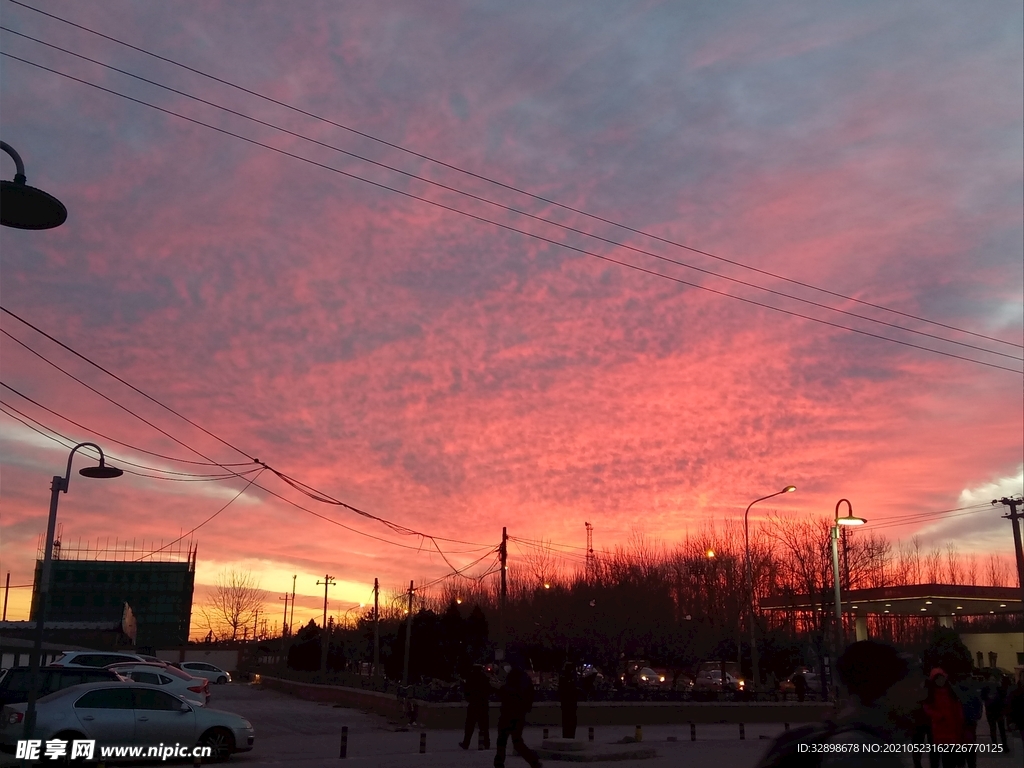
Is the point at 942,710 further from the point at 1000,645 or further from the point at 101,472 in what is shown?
the point at 1000,645

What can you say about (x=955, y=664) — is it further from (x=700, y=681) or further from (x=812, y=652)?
(x=812, y=652)

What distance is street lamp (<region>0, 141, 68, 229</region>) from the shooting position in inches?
402

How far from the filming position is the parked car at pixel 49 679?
2106cm

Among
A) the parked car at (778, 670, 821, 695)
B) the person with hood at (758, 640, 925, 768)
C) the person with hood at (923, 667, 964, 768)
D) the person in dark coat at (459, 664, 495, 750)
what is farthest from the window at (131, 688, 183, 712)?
the parked car at (778, 670, 821, 695)

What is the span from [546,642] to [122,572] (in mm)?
90401

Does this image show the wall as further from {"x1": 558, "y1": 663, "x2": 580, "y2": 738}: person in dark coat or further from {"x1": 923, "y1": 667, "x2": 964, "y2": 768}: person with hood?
{"x1": 923, "y1": 667, "x2": 964, "y2": 768}: person with hood

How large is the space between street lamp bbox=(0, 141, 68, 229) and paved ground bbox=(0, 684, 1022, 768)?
973cm

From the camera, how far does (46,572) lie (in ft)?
59.9

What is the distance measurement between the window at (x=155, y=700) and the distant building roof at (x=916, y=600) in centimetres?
4347

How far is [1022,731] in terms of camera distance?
14578 millimetres

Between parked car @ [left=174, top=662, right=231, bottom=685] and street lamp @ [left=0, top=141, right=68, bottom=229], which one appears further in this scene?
parked car @ [left=174, top=662, right=231, bottom=685]

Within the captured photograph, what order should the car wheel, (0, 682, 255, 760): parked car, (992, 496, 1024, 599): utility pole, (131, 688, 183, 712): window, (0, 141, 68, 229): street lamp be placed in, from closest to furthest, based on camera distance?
(0, 141, 68, 229): street lamp, (0, 682, 255, 760): parked car, (131, 688, 183, 712): window, the car wheel, (992, 496, 1024, 599): utility pole

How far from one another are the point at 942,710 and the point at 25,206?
13145mm

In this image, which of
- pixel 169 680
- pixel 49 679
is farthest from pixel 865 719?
pixel 169 680
